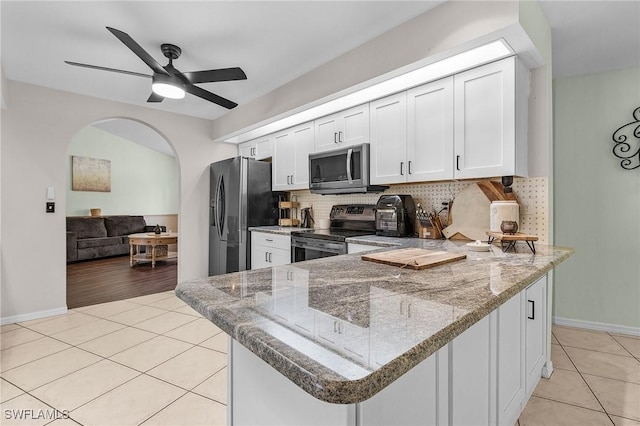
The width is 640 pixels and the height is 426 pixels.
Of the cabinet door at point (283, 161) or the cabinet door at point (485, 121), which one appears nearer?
the cabinet door at point (485, 121)

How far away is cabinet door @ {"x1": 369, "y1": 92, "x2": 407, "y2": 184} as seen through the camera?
273 centimetres

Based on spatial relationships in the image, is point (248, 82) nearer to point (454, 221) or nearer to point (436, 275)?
point (454, 221)

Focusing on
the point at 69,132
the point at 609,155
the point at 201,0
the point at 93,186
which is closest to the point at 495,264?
the point at 201,0

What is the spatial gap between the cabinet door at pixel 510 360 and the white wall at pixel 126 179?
674 cm

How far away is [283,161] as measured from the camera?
4.06m

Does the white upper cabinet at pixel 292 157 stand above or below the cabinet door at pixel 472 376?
above

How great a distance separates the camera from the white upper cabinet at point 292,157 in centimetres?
373

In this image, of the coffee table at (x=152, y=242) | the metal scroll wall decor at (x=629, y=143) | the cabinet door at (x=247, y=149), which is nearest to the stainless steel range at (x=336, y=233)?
the cabinet door at (x=247, y=149)

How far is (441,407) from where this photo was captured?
100cm

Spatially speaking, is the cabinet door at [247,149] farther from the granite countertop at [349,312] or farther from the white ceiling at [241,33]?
the granite countertop at [349,312]

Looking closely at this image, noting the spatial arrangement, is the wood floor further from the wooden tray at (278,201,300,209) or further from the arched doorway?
the wooden tray at (278,201,300,209)

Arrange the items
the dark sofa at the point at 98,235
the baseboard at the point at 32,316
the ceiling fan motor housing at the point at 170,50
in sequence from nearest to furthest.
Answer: the ceiling fan motor housing at the point at 170,50
the baseboard at the point at 32,316
the dark sofa at the point at 98,235

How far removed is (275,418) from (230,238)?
3.60m

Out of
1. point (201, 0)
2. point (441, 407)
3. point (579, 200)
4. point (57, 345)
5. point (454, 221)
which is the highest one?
point (201, 0)
